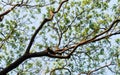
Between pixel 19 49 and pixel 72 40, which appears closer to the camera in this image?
pixel 72 40

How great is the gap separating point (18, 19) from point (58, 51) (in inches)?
205

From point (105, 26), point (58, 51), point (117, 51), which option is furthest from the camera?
point (117, 51)

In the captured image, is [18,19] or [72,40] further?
[18,19]

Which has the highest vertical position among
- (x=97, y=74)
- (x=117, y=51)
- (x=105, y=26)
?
(x=105, y=26)

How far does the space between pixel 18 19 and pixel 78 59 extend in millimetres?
4265

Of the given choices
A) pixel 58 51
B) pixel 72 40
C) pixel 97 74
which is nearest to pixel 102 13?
pixel 72 40

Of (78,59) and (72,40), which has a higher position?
(72,40)

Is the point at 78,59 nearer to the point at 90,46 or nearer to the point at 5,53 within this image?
the point at 90,46

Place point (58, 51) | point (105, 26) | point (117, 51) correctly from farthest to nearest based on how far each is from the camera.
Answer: point (117, 51) < point (105, 26) < point (58, 51)

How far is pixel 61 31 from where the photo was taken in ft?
50.8

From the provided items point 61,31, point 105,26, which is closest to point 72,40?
point 61,31

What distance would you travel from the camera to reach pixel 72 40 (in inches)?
614

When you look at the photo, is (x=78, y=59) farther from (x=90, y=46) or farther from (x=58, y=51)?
(x=58, y=51)

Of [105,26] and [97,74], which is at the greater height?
[105,26]
